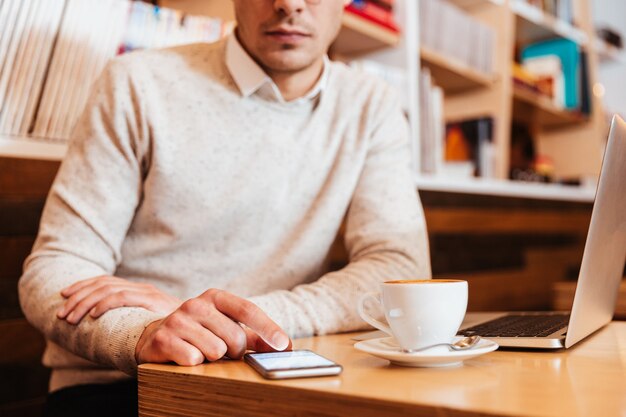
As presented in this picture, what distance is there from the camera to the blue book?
10.5 ft

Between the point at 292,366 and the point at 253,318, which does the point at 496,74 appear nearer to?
the point at 253,318

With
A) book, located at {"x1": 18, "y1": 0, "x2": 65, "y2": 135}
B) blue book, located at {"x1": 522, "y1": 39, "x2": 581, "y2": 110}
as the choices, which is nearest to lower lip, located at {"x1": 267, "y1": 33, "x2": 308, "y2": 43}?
book, located at {"x1": 18, "y1": 0, "x2": 65, "y2": 135}

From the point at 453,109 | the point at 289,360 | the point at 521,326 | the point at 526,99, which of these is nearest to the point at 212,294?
the point at 289,360

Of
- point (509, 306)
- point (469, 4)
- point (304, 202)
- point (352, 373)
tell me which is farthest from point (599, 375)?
point (469, 4)

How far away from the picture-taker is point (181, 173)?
124cm

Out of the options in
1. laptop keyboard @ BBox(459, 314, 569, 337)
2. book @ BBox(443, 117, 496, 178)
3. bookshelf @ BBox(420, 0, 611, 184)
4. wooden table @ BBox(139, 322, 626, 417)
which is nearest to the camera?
wooden table @ BBox(139, 322, 626, 417)

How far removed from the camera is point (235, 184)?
4.19ft

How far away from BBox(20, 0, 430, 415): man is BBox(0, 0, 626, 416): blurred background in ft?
0.79

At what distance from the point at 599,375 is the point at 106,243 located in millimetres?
819

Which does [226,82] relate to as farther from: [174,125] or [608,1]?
[608,1]

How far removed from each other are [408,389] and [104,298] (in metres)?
0.51

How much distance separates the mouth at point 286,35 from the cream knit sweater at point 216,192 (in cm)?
13

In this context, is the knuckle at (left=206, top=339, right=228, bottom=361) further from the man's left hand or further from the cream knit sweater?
the cream knit sweater

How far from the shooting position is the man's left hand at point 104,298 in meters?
0.90
